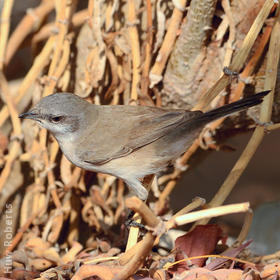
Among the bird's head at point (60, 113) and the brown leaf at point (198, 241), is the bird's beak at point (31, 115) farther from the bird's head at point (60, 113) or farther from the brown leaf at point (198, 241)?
the brown leaf at point (198, 241)

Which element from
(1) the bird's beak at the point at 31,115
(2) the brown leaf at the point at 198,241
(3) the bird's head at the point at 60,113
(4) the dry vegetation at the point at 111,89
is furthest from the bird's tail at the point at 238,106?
(1) the bird's beak at the point at 31,115

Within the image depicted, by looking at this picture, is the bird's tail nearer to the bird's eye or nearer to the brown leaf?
the brown leaf

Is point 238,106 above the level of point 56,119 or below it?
above

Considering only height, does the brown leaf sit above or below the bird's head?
below

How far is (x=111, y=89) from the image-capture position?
2078 millimetres

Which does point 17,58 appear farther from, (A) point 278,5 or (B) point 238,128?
(A) point 278,5

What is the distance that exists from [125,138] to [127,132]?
0.09 ft

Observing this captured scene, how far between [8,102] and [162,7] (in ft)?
2.61

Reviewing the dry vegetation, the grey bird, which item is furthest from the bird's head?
the dry vegetation

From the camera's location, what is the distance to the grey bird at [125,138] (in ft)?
5.74

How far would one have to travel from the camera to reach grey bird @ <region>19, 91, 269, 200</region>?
1.75 meters

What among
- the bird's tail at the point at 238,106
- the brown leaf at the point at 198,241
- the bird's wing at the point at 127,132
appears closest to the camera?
the bird's tail at the point at 238,106

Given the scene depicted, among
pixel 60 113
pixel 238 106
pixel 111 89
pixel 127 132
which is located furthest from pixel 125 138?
pixel 238 106

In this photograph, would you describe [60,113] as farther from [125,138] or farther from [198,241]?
[198,241]
